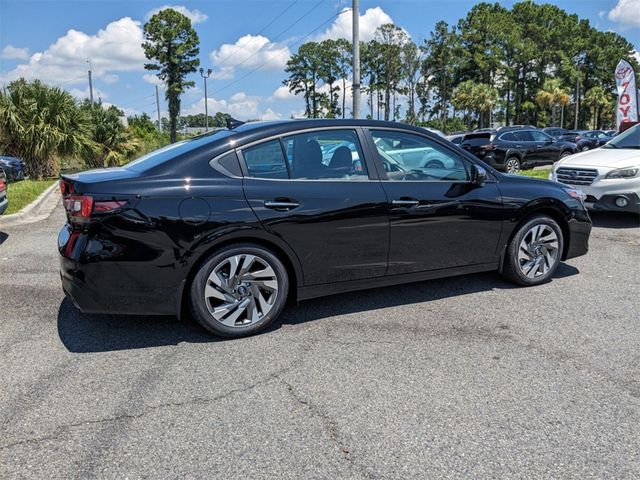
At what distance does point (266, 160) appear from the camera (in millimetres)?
4012

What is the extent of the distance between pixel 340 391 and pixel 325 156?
191cm

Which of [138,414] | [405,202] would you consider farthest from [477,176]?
[138,414]

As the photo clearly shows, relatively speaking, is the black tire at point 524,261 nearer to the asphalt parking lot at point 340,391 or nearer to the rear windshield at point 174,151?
the asphalt parking lot at point 340,391

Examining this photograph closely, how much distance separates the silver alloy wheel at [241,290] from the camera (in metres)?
3.83

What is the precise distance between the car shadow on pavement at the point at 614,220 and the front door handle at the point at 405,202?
5.11m

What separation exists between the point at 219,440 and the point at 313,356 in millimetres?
1101

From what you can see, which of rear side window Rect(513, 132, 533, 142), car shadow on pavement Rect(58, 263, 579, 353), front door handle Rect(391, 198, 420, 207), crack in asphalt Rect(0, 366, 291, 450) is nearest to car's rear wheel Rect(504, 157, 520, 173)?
rear side window Rect(513, 132, 533, 142)

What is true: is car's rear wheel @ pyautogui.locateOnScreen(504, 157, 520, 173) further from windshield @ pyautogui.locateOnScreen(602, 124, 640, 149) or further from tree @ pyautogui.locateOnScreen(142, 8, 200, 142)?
tree @ pyautogui.locateOnScreen(142, 8, 200, 142)

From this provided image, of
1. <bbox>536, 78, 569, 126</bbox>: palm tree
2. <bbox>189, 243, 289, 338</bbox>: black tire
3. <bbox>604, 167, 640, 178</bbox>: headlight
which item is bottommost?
<bbox>189, 243, 289, 338</bbox>: black tire

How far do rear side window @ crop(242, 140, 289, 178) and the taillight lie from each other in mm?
1129

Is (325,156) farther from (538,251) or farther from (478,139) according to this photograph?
(478,139)

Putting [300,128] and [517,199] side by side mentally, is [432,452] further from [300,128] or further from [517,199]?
[517,199]

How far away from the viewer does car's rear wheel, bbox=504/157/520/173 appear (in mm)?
16802

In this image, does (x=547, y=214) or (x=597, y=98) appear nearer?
(x=547, y=214)
